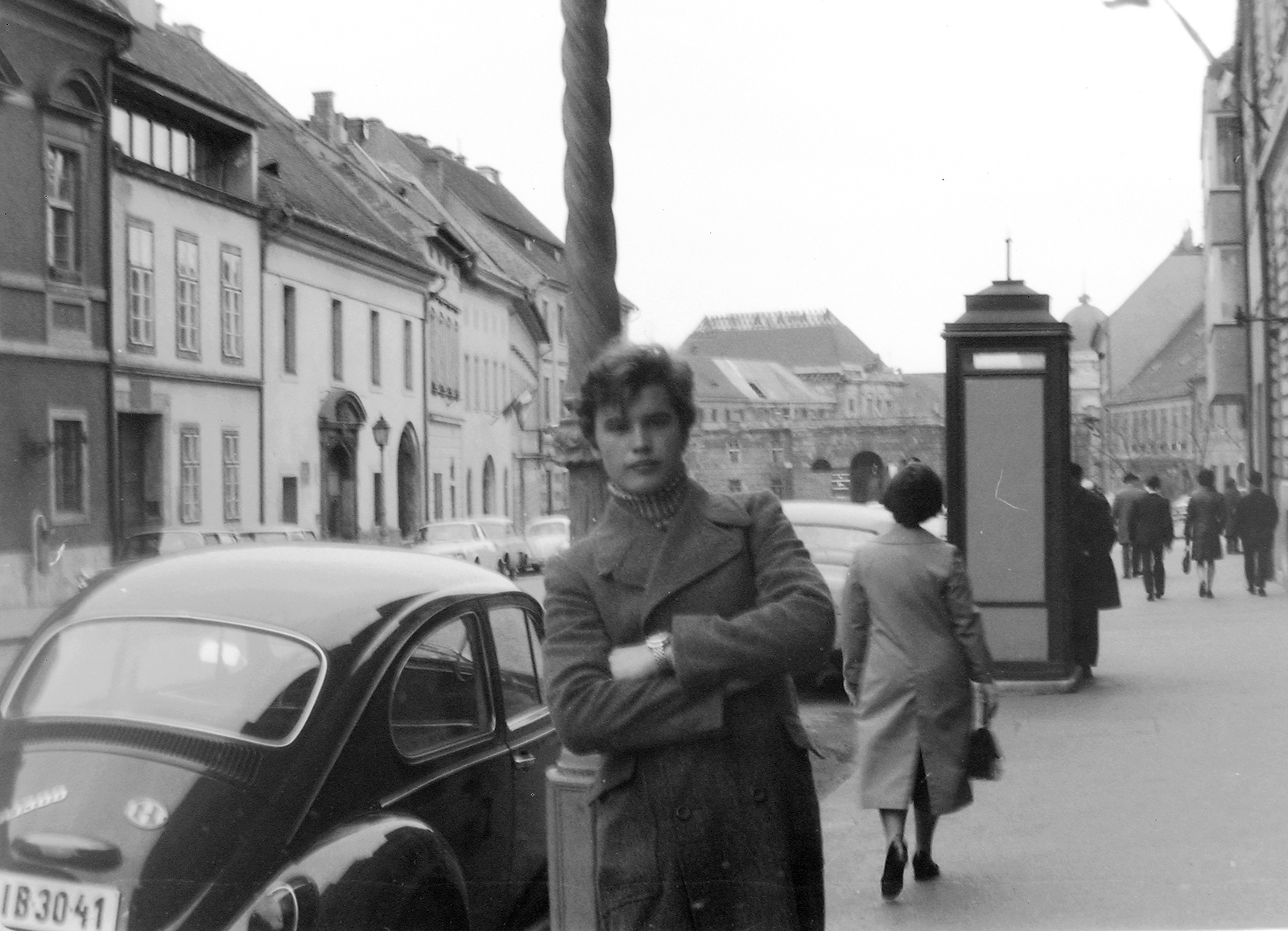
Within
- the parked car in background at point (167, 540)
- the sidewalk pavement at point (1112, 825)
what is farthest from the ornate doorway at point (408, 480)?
the sidewalk pavement at point (1112, 825)

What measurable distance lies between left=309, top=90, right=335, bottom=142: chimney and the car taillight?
14.9 ft

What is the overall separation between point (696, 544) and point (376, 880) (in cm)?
147

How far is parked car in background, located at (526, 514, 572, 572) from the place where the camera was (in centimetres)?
1083

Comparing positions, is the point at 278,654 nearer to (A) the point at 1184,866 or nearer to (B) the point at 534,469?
(A) the point at 1184,866

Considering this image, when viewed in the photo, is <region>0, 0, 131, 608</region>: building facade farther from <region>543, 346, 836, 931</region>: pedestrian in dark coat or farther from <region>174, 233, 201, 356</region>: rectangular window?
<region>543, 346, 836, 931</region>: pedestrian in dark coat

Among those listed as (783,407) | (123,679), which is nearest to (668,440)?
(123,679)

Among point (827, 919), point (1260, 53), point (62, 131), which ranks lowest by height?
point (827, 919)

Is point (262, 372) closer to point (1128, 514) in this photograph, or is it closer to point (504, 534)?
point (504, 534)

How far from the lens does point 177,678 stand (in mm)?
4168

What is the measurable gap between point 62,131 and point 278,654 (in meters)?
4.43

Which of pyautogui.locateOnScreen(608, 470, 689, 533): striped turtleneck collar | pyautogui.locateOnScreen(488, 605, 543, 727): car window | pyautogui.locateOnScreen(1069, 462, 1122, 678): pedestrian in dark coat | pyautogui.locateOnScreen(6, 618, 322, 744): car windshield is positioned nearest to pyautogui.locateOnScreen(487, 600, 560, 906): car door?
pyautogui.locateOnScreen(488, 605, 543, 727): car window

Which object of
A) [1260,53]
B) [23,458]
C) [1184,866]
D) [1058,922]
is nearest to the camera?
[1058,922]

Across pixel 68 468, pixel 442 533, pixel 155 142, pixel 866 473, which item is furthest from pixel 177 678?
pixel 866 473

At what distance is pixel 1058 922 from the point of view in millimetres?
5773
